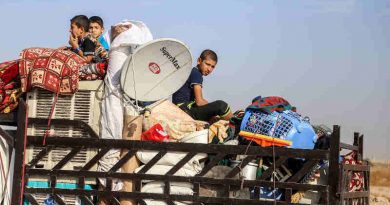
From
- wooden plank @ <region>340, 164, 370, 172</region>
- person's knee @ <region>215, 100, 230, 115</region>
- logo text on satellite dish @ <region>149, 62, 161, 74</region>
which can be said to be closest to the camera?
wooden plank @ <region>340, 164, 370, 172</region>

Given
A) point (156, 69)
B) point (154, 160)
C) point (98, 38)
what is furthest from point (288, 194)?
point (98, 38)

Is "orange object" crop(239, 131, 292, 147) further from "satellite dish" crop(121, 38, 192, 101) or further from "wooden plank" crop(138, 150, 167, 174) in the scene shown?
"satellite dish" crop(121, 38, 192, 101)

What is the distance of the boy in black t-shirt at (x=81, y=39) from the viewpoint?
8055 millimetres

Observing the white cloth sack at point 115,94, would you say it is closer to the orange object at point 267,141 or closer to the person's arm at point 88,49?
the person's arm at point 88,49

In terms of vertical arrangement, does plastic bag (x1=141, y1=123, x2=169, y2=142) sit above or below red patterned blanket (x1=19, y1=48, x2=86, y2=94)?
below

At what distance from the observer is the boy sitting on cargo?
25.0ft

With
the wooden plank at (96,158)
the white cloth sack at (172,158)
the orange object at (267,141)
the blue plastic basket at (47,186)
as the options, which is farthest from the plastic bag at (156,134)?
the orange object at (267,141)

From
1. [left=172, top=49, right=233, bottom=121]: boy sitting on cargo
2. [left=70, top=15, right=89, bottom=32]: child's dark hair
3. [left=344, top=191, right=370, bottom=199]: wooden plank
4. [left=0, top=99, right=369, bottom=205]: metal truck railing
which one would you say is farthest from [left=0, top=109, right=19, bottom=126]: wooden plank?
[left=344, top=191, right=370, bottom=199]: wooden plank

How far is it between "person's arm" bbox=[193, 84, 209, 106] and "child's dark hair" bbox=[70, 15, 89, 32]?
Answer: 1587 millimetres

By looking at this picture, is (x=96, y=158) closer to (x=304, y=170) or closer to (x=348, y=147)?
(x=304, y=170)

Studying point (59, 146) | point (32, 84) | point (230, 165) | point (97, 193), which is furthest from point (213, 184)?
point (32, 84)

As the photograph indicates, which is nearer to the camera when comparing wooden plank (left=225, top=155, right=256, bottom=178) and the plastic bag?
wooden plank (left=225, top=155, right=256, bottom=178)

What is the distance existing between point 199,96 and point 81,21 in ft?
5.84

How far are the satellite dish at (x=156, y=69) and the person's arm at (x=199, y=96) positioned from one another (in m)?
0.51
